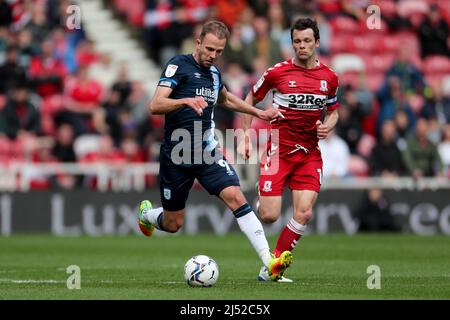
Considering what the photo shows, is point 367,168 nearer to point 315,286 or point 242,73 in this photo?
point 242,73

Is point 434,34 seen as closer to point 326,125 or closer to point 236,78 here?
point 236,78

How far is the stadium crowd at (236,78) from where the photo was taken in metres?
23.5

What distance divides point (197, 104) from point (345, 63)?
1520cm

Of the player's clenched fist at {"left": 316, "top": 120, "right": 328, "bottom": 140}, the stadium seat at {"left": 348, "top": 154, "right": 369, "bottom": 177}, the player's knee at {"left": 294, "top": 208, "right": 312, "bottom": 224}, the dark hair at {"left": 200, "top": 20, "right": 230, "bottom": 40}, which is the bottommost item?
the player's knee at {"left": 294, "top": 208, "right": 312, "bottom": 224}

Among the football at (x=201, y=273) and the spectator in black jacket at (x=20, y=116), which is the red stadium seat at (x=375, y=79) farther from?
the football at (x=201, y=273)

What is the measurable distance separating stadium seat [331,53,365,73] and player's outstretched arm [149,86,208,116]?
47.3 ft

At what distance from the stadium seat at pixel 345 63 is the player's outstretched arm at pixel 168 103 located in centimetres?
1441

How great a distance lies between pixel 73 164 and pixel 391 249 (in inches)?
299

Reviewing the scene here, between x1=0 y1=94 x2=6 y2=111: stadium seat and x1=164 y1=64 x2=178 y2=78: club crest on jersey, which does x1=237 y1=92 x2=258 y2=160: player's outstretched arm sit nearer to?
x1=164 y1=64 x2=178 y2=78: club crest on jersey

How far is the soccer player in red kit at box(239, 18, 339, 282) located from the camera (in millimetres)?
12812

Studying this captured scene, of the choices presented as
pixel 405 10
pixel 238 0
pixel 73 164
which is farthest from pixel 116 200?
pixel 405 10

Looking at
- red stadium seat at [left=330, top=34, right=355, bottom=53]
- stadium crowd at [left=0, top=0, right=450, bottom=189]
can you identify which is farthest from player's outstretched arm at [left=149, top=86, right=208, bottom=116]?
red stadium seat at [left=330, top=34, right=355, bottom=53]

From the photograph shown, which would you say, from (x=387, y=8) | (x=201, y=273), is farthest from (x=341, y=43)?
(x=201, y=273)

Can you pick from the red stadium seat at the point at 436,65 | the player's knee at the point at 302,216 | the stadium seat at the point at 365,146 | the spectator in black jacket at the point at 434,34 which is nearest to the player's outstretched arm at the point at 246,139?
the player's knee at the point at 302,216
